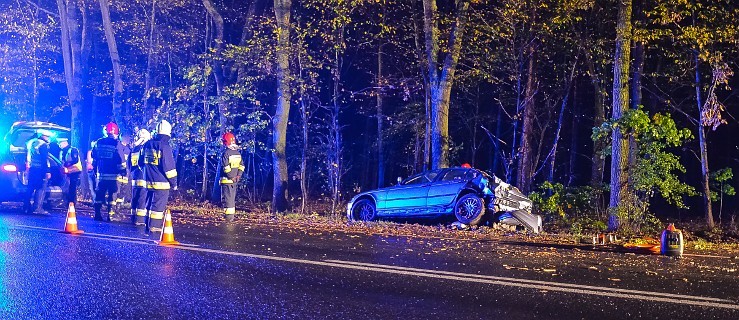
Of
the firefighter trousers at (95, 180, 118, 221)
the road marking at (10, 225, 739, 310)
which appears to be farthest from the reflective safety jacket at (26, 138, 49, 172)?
the road marking at (10, 225, 739, 310)

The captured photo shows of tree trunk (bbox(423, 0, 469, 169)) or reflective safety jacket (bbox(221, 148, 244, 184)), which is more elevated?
tree trunk (bbox(423, 0, 469, 169))

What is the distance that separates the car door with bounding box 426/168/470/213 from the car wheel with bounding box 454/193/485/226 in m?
0.26

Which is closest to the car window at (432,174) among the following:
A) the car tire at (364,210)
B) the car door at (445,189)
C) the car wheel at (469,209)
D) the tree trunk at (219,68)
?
the car door at (445,189)

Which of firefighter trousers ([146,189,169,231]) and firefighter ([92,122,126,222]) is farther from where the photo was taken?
firefighter ([92,122,126,222])

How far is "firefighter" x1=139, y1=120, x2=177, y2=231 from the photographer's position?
12.9m

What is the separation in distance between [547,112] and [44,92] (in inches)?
963

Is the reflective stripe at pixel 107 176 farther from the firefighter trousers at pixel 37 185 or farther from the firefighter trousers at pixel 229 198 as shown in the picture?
the firefighter trousers at pixel 37 185

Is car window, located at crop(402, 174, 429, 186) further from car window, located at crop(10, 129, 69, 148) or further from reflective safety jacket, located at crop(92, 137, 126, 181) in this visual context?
car window, located at crop(10, 129, 69, 148)

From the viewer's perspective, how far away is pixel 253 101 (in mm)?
24844

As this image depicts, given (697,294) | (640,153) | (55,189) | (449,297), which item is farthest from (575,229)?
(55,189)

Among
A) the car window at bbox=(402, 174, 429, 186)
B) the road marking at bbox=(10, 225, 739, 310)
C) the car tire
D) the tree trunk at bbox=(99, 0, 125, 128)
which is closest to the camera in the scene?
the road marking at bbox=(10, 225, 739, 310)

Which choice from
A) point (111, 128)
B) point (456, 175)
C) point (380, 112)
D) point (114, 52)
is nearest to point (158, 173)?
Answer: point (111, 128)

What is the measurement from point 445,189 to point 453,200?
1.27 feet

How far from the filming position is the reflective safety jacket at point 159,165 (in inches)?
508
